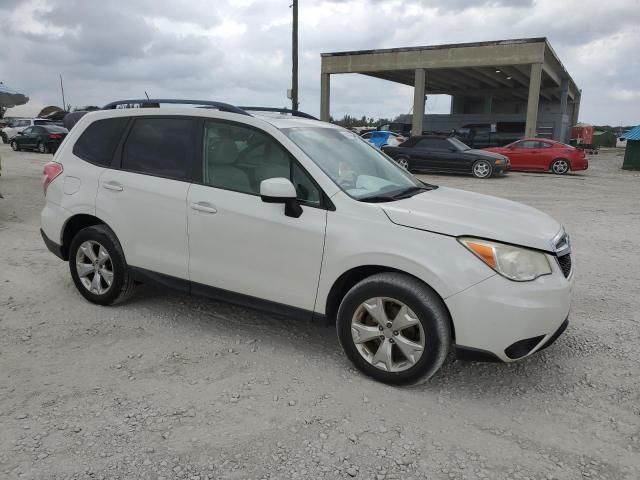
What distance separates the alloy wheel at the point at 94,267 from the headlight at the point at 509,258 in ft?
9.78

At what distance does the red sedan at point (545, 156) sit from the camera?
18984 mm

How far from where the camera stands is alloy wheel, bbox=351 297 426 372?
3161 millimetres

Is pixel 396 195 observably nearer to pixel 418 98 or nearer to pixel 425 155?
pixel 425 155

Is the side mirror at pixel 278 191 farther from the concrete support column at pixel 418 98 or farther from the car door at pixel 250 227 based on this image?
the concrete support column at pixel 418 98

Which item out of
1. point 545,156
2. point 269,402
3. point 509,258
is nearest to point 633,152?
point 545,156

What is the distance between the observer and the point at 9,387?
10.6 ft

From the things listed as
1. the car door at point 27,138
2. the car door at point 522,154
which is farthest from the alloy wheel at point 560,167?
the car door at point 27,138

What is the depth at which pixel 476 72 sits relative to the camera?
31.7m

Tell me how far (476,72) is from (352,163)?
101ft

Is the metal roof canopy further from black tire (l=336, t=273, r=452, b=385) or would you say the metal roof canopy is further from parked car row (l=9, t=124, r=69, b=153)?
black tire (l=336, t=273, r=452, b=385)

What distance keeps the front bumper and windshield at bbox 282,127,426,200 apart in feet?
3.24

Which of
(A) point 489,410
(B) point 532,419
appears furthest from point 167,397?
(B) point 532,419

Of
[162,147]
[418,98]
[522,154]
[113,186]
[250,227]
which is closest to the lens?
[250,227]

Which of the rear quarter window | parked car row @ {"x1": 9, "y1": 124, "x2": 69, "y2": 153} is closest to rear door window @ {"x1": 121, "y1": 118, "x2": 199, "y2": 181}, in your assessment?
the rear quarter window
